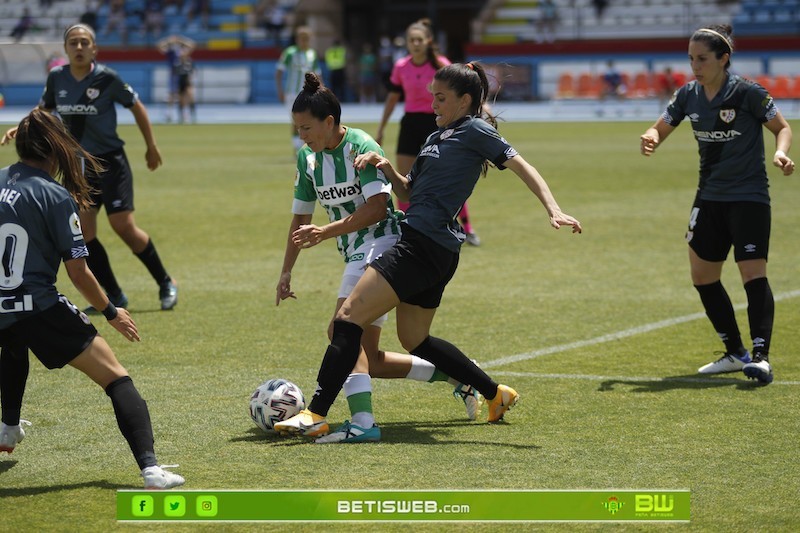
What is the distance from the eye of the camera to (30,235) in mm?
5191

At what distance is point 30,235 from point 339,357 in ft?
5.43

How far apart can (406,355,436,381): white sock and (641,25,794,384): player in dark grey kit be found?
200 centimetres

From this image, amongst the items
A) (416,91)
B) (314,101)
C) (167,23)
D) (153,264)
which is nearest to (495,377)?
(314,101)

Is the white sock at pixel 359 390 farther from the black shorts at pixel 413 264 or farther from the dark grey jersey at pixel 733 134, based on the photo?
the dark grey jersey at pixel 733 134

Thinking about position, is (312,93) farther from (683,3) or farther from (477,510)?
(683,3)

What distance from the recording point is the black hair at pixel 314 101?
6125 millimetres

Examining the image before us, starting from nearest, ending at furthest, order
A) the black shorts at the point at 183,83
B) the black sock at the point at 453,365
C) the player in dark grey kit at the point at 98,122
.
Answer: the black sock at the point at 453,365
the player in dark grey kit at the point at 98,122
the black shorts at the point at 183,83

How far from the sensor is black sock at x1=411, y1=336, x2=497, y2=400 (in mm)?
A: 6430

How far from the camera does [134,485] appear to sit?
5.40 m

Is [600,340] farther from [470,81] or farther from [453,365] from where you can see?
[470,81]

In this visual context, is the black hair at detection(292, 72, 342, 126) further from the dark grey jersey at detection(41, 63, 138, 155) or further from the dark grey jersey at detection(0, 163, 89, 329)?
the dark grey jersey at detection(41, 63, 138, 155)

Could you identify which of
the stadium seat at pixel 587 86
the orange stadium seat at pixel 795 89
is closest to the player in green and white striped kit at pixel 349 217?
the orange stadium seat at pixel 795 89

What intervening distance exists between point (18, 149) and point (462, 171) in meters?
2.21

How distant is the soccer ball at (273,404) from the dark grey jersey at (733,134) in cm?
313
